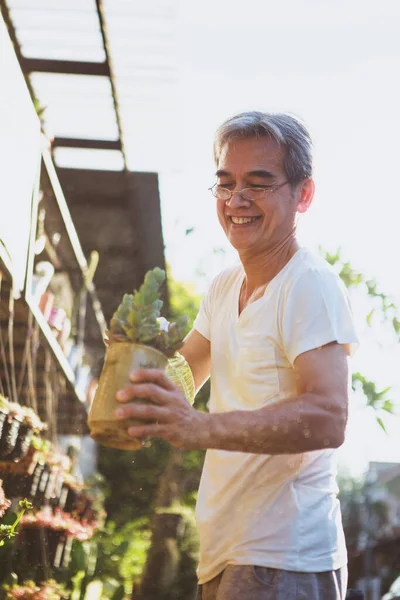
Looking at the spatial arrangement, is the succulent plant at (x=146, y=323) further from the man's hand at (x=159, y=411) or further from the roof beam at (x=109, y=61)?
the roof beam at (x=109, y=61)

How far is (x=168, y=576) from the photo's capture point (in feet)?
22.3

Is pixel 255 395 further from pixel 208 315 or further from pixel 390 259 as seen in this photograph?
pixel 390 259

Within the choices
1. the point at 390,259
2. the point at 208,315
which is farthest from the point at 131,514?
the point at 208,315

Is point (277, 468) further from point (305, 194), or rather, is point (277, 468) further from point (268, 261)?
point (305, 194)

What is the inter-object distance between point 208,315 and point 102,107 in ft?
17.2

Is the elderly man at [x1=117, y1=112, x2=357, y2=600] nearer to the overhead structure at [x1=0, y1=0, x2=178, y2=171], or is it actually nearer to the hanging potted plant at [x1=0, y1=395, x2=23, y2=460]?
the hanging potted plant at [x1=0, y1=395, x2=23, y2=460]

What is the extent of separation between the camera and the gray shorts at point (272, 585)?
1896 millimetres

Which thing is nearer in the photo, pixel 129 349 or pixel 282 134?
pixel 129 349

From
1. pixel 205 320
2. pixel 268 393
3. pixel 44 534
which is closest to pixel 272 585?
pixel 268 393

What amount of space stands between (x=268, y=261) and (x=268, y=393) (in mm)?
355

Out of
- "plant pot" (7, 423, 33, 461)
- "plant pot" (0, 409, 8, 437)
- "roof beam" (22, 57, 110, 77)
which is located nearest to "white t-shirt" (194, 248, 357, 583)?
"plant pot" (0, 409, 8, 437)

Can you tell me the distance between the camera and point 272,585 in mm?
1897

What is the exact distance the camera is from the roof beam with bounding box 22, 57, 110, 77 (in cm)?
659

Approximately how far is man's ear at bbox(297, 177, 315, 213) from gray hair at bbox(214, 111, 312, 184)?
0.07ft
